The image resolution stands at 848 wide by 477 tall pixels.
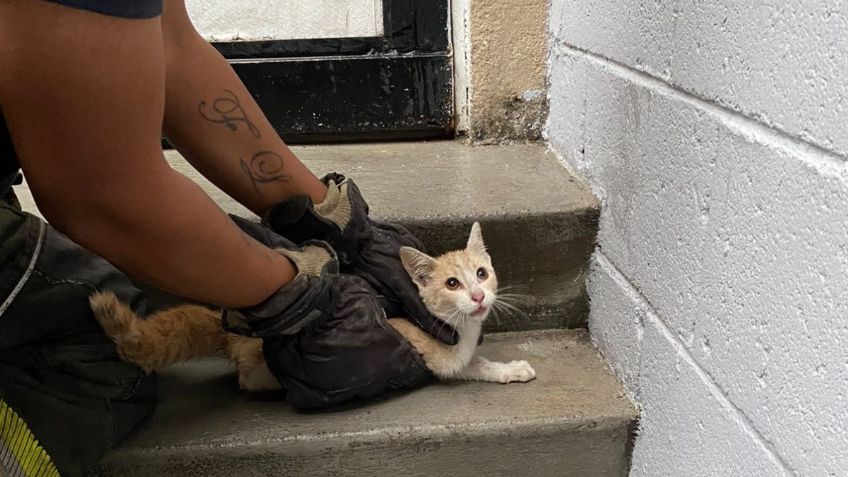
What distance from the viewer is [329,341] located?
971 mm

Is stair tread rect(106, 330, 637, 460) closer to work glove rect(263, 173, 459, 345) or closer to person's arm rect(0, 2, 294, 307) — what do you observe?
work glove rect(263, 173, 459, 345)

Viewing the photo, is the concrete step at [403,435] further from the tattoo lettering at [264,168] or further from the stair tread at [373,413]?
the tattoo lettering at [264,168]

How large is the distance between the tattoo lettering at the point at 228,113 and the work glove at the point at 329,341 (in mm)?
141

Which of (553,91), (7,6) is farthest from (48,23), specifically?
(553,91)

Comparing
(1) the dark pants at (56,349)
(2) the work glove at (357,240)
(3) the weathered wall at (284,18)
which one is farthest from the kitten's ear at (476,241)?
(3) the weathered wall at (284,18)

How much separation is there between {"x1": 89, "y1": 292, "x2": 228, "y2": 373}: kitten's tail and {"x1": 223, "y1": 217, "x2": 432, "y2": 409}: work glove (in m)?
0.09

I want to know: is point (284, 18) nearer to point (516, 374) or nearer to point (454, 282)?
point (454, 282)

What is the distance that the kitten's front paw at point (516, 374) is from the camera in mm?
1092

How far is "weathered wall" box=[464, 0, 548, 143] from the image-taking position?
1497mm

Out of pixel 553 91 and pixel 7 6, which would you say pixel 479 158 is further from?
pixel 7 6

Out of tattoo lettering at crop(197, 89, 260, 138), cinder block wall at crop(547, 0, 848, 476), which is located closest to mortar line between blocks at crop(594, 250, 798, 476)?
cinder block wall at crop(547, 0, 848, 476)

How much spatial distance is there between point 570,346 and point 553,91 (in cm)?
57

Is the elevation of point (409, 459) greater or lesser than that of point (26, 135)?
lesser

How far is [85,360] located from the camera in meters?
0.90
